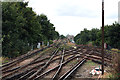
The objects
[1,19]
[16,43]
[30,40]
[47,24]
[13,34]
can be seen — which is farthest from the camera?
[47,24]

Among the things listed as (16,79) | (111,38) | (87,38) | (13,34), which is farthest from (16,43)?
(87,38)

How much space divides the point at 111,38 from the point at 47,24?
74.4 ft

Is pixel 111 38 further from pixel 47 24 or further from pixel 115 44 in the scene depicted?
pixel 47 24

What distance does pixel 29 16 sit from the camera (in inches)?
1080

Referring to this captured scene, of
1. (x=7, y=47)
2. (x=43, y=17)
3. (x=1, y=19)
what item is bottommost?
(x=7, y=47)

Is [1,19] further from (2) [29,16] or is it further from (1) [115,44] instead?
(1) [115,44]

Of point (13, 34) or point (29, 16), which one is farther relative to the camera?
point (29, 16)

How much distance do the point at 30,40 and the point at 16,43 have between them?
7.29 meters

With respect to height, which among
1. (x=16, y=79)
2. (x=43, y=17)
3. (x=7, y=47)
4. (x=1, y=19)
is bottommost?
(x=16, y=79)

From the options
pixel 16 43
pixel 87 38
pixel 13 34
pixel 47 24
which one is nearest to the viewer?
pixel 13 34

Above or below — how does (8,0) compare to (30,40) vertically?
above

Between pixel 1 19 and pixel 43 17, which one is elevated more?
pixel 43 17

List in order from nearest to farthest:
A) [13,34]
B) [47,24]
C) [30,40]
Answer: [13,34], [30,40], [47,24]

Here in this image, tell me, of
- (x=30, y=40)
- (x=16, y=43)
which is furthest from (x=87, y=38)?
(x=16, y=43)
